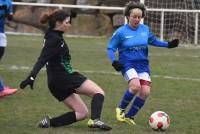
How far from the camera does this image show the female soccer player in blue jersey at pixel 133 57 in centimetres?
794

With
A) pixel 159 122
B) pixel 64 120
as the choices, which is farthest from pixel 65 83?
pixel 159 122

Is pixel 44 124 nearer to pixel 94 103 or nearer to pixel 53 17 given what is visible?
pixel 94 103

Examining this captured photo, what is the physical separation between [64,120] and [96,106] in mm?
475

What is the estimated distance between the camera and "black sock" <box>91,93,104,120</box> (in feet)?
23.4

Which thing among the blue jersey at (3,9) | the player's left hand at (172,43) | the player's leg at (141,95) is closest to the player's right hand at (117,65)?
the player's leg at (141,95)

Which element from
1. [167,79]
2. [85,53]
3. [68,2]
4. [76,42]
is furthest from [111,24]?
[167,79]

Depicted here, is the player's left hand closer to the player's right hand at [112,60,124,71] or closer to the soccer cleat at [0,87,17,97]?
the player's right hand at [112,60,124,71]

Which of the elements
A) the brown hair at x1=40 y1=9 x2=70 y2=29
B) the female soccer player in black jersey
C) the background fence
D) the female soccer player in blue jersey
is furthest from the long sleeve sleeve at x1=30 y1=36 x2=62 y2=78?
the background fence

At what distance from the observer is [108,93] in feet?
34.8

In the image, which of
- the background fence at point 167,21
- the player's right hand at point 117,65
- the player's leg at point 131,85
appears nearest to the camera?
the player's right hand at point 117,65

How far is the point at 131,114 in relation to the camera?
8.04m

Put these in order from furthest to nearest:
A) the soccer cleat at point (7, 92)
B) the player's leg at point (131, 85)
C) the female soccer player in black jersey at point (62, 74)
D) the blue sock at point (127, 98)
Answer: the soccer cleat at point (7, 92), the blue sock at point (127, 98), the player's leg at point (131, 85), the female soccer player in black jersey at point (62, 74)

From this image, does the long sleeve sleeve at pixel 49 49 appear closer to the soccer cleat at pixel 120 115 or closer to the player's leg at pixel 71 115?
the player's leg at pixel 71 115

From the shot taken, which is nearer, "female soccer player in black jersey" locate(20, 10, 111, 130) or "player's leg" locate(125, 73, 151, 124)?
"female soccer player in black jersey" locate(20, 10, 111, 130)
